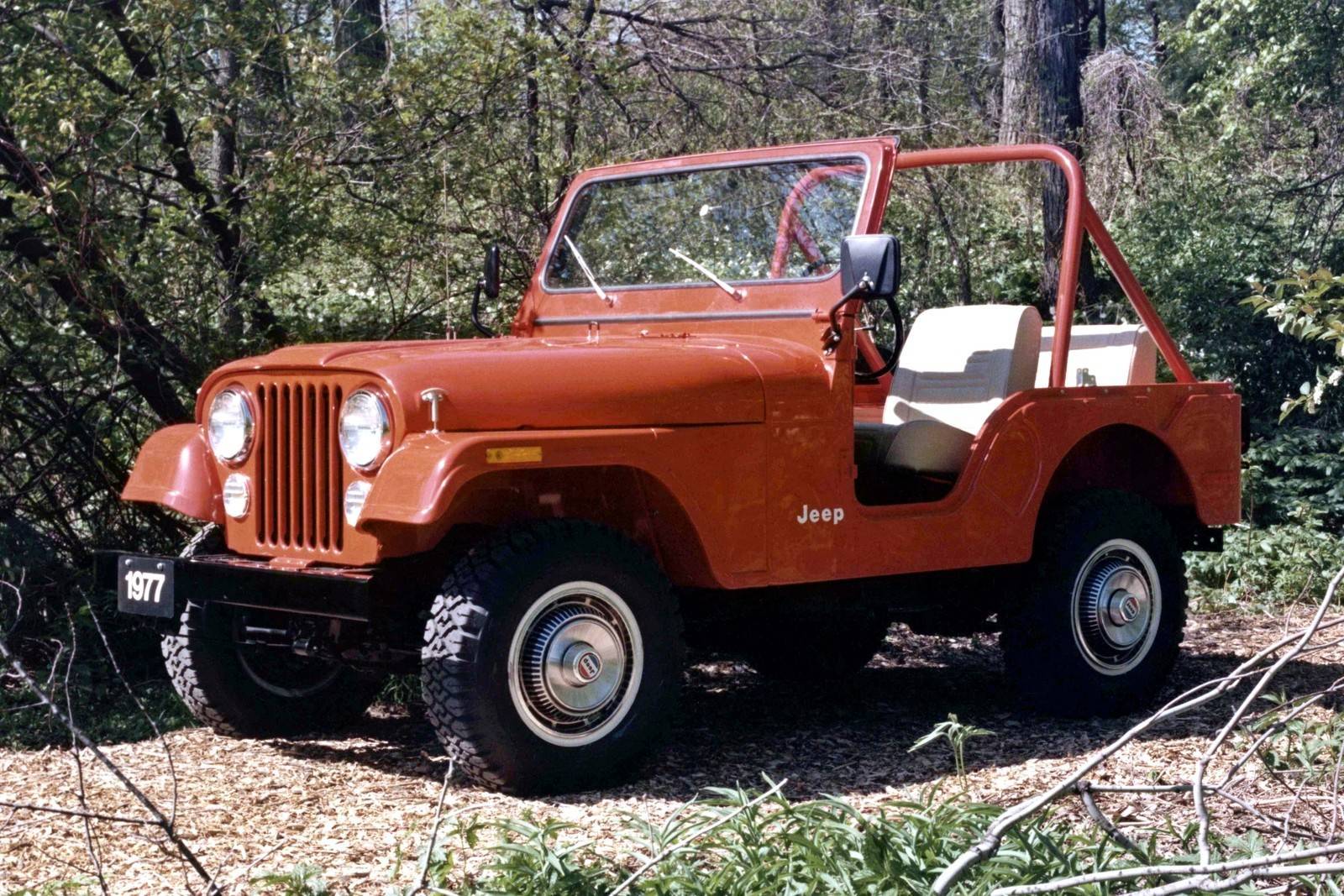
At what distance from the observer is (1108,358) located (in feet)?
20.7

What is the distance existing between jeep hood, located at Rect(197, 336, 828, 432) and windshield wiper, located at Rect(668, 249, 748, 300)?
0.33m

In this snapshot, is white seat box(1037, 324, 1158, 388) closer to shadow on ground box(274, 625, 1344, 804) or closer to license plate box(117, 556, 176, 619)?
shadow on ground box(274, 625, 1344, 804)

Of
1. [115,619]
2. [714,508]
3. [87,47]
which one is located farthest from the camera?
[87,47]

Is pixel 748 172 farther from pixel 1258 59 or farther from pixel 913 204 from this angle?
pixel 1258 59

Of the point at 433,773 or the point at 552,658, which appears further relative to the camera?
the point at 433,773

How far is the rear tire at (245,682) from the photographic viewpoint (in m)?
5.07

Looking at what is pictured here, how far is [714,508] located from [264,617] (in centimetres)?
138

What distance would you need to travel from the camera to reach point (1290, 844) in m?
3.78

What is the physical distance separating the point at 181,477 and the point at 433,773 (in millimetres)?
1156

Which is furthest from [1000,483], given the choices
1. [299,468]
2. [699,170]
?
[299,468]

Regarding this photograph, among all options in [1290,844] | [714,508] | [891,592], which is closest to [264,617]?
[714,508]

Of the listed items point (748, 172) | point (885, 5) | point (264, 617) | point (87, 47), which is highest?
point (885, 5)

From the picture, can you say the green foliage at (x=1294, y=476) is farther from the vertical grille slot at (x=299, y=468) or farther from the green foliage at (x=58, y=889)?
the green foliage at (x=58, y=889)

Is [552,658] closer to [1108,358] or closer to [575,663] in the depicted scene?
[575,663]
